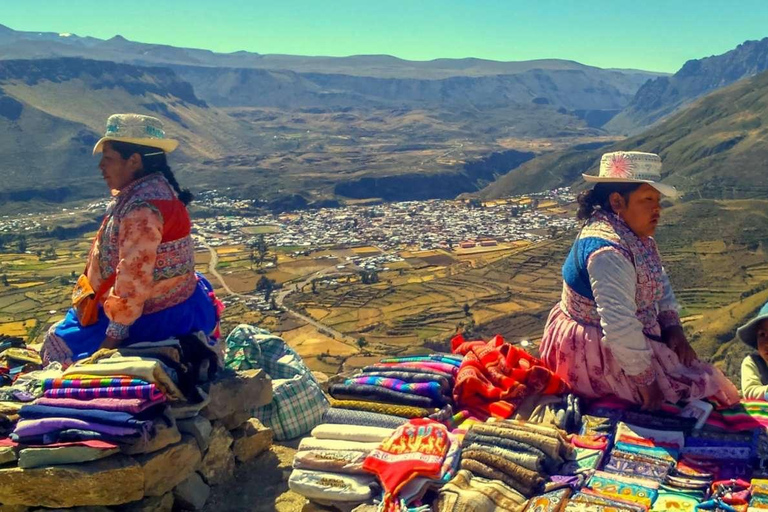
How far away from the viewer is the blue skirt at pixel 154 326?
4.07m

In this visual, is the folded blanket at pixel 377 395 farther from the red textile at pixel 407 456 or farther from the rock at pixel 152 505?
the rock at pixel 152 505

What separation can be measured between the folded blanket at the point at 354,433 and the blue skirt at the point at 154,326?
100 cm

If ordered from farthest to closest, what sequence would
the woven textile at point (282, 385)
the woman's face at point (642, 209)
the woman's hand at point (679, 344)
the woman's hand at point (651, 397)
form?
the woven textile at point (282, 385)
the woman's hand at point (679, 344)
the woman's face at point (642, 209)
the woman's hand at point (651, 397)

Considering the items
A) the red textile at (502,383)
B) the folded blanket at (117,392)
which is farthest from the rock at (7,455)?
the red textile at (502,383)

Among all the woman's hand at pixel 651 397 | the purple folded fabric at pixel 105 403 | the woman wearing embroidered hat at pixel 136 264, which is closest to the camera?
the purple folded fabric at pixel 105 403

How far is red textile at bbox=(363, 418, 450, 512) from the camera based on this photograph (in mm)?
3387

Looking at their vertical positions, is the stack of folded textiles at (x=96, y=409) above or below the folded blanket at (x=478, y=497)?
above

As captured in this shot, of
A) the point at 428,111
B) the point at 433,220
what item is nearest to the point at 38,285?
the point at 433,220

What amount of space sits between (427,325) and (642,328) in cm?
3317

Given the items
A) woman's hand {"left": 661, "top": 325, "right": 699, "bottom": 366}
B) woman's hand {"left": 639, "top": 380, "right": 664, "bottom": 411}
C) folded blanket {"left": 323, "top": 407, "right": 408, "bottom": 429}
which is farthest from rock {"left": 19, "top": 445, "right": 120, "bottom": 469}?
woman's hand {"left": 661, "top": 325, "right": 699, "bottom": 366}

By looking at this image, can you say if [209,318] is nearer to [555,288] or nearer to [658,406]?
[658,406]

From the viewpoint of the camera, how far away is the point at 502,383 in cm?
441

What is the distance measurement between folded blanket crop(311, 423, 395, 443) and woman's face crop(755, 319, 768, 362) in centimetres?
244

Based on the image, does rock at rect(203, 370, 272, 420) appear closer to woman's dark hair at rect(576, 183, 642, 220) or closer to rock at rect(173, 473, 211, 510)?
rock at rect(173, 473, 211, 510)
